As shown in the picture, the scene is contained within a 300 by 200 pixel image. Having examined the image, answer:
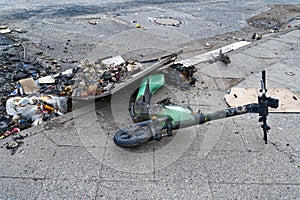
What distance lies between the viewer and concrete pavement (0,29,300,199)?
2.66 metres

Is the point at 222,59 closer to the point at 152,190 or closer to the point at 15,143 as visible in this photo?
the point at 152,190

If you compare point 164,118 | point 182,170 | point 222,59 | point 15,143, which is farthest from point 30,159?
point 222,59

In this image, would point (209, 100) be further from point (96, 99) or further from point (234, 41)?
point (234, 41)

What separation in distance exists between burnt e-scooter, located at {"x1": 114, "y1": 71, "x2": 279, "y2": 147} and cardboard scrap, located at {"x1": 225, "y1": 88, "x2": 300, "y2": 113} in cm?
96

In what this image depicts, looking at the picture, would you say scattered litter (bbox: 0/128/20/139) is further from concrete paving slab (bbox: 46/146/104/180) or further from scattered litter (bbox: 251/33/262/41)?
scattered litter (bbox: 251/33/262/41)

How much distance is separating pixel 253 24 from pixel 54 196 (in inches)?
319

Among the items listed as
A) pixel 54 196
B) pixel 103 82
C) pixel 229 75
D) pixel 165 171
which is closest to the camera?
pixel 54 196

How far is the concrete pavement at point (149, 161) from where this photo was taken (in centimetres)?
266

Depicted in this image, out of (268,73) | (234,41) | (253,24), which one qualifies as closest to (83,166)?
(268,73)

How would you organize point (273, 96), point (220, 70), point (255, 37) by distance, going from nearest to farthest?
point (273, 96), point (220, 70), point (255, 37)

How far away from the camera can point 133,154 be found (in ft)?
10.1

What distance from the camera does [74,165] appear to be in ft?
9.55

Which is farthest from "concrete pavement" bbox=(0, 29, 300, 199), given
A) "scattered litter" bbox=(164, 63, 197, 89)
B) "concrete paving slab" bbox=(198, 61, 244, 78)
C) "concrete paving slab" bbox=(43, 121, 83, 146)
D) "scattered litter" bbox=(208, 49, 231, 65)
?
"scattered litter" bbox=(208, 49, 231, 65)

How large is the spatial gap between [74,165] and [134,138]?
2.24ft
